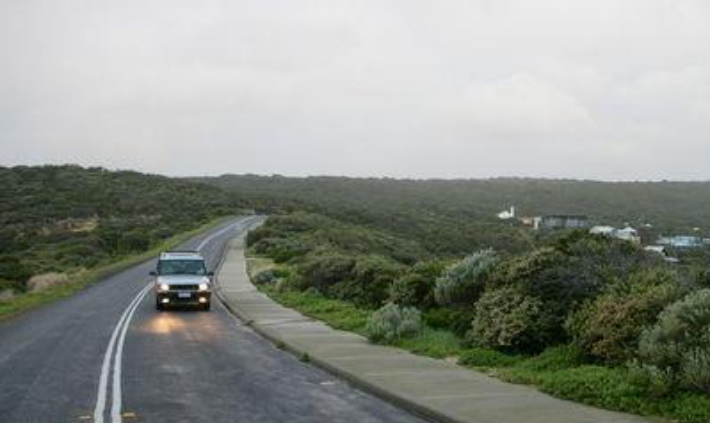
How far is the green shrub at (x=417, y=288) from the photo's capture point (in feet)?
68.6

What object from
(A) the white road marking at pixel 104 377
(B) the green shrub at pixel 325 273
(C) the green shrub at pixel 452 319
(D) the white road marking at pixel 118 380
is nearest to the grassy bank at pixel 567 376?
(C) the green shrub at pixel 452 319

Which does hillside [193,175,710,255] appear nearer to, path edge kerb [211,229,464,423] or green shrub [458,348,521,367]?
path edge kerb [211,229,464,423]

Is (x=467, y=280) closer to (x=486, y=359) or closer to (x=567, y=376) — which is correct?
(x=486, y=359)

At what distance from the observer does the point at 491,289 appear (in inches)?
660

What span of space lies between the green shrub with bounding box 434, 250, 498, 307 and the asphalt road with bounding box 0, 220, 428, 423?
3.69 meters

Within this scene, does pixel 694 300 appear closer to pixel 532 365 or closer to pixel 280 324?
pixel 532 365

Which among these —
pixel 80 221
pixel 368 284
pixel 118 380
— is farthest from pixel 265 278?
pixel 80 221

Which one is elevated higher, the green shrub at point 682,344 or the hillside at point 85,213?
the green shrub at point 682,344

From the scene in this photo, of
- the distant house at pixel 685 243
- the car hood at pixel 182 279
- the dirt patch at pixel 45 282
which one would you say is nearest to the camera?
the car hood at pixel 182 279

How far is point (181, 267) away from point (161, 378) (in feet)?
57.1

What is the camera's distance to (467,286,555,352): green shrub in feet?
48.7

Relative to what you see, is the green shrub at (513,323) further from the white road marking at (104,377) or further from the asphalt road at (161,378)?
the white road marking at (104,377)

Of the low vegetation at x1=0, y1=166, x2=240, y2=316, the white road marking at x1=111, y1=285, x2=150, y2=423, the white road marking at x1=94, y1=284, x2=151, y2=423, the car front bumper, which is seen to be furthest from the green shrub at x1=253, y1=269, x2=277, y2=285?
the white road marking at x1=111, y1=285, x2=150, y2=423

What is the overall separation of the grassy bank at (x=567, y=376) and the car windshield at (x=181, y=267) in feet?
36.9
